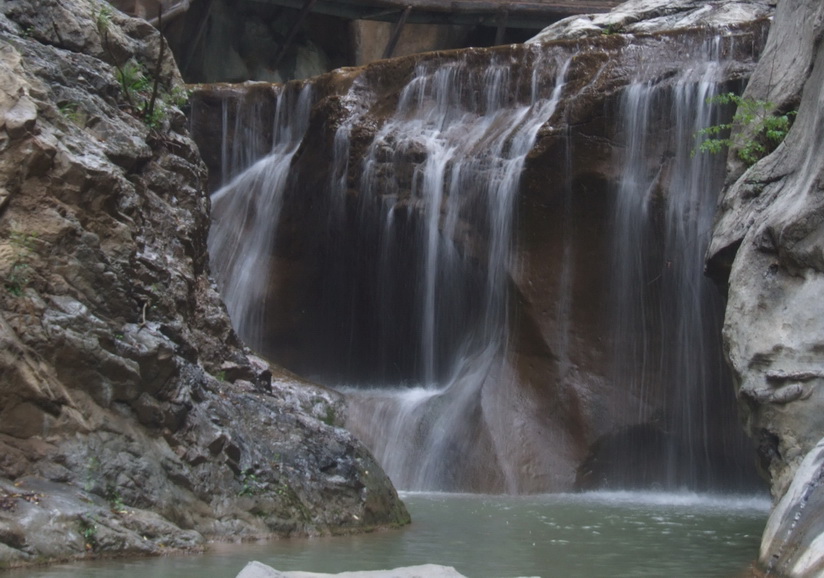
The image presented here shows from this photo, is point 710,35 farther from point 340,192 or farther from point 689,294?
point 340,192

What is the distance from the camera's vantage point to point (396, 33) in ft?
75.1

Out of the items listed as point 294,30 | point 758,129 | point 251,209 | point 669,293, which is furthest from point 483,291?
point 294,30

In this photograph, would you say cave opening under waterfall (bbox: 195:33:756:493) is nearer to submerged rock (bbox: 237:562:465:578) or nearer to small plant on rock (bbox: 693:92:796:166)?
small plant on rock (bbox: 693:92:796:166)

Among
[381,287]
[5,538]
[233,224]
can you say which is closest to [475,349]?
[381,287]

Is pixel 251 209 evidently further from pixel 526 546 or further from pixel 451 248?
pixel 526 546

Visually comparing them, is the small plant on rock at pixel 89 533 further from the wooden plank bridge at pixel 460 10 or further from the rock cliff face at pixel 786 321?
the wooden plank bridge at pixel 460 10

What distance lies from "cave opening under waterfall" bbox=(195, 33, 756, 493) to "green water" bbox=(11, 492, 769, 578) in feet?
5.19

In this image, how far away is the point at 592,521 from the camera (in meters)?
8.03

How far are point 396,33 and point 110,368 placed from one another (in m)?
17.9

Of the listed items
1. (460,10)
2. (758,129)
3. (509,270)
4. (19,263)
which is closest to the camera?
(19,263)

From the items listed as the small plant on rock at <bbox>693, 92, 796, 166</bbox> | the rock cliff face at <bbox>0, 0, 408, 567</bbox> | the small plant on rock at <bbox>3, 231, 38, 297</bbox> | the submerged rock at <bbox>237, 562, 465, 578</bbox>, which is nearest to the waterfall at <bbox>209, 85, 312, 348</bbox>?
the rock cliff face at <bbox>0, 0, 408, 567</bbox>

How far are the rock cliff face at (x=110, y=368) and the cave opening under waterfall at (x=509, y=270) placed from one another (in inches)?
158

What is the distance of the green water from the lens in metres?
5.31

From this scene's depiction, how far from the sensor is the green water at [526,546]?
531 cm
